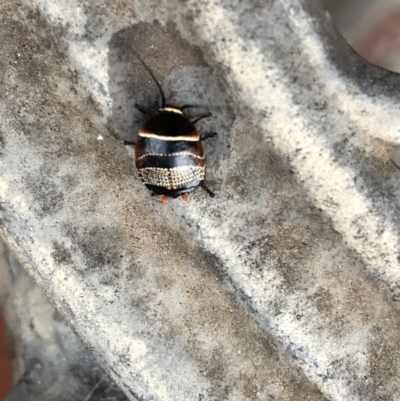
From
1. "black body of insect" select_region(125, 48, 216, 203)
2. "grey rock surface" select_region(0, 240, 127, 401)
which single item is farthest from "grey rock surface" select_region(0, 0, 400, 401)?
"grey rock surface" select_region(0, 240, 127, 401)

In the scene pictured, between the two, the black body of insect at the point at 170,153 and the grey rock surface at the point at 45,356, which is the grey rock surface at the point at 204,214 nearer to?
the black body of insect at the point at 170,153

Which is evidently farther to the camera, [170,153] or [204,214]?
[204,214]

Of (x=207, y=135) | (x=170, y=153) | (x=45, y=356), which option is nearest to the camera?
(x=170, y=153)

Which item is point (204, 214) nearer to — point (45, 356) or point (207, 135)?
point (207, 135)

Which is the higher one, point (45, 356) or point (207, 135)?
point (207, 135)

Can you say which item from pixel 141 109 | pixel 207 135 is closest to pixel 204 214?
pixel 207 135

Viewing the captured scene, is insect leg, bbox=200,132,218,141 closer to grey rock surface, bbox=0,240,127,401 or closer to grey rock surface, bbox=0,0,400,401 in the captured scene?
grey rock surface, bbox=0,0,400,401

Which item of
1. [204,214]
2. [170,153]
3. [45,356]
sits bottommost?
[45,356]

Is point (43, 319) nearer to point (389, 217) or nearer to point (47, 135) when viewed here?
point (47, 135)

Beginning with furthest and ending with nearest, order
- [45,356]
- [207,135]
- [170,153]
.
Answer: [45,356]
[207,135]
[170,153]
